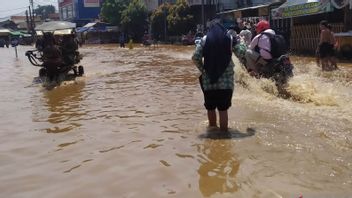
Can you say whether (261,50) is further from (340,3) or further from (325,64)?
(340,3)

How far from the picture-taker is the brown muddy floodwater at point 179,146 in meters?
4.56

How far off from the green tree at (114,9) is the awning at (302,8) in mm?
41041

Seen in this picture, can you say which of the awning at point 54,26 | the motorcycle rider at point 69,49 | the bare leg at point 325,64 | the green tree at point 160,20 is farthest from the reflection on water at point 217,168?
the green tree at point 160,20

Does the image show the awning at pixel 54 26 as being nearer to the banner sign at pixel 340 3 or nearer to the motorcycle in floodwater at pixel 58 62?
the motorcycle in floodwater at pixel 58 62

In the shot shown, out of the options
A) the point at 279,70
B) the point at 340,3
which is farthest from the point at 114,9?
the point at 279,70

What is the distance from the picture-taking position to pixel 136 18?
57.4 m

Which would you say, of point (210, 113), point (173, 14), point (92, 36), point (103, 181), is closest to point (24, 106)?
point (210, 113)

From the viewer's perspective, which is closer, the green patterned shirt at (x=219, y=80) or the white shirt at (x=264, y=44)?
the green patterned shirt at (x=219, y=80)

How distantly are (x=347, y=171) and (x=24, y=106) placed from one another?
302 inches

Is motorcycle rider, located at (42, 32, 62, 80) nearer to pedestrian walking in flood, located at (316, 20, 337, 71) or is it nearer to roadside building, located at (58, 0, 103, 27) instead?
pedestrian walking in flood, located at (316, 20, 337, 71)

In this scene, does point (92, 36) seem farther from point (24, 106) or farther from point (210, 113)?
point (210, 113)

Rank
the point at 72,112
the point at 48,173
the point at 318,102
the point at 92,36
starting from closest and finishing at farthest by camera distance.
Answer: the point at 48,173, the point at 318,102, the point at 72,112, the point at 92,36

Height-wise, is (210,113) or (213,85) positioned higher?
(213,85)

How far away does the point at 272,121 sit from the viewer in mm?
7121
